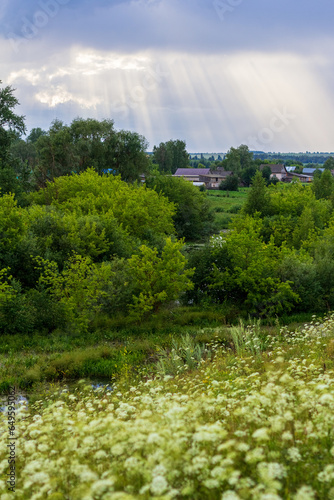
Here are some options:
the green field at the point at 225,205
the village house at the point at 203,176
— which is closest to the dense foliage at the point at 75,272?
the green field at the point at 225,205

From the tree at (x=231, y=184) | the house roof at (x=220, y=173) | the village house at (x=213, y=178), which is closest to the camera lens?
the tree at (x=231, y=184)

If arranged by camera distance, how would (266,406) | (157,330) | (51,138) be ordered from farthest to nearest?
1. (51,138)
2. (157,330)
3. (266,406)

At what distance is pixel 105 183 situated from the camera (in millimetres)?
39094

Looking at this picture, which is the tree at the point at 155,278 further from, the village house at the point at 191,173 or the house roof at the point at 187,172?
the house roof at the point at 187,172

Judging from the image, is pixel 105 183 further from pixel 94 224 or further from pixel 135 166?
pixel 135 166

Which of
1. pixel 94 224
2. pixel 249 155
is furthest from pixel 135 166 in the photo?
pixel 249 155

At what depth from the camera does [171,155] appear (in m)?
131

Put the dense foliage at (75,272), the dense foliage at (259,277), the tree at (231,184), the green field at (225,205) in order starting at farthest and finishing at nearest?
1. the tree at (231,184)
2. the green field at (225,205)
3. the dense foliage at (259,277)
4. the dense foliage at (75,272)

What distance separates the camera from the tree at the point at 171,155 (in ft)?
422

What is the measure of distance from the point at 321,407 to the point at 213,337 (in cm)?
1429

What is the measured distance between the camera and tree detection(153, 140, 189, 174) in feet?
422

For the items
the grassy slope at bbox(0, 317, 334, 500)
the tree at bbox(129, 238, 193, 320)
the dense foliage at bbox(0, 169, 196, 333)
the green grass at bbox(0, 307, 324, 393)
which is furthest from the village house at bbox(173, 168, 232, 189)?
the grassy slope at bbox(0, 317, 334, 500)

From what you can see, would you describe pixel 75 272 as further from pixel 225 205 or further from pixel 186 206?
pixel 225 205

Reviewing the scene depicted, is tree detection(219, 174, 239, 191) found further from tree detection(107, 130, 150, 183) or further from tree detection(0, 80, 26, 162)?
tree detection(0, 80, 26, 162)
